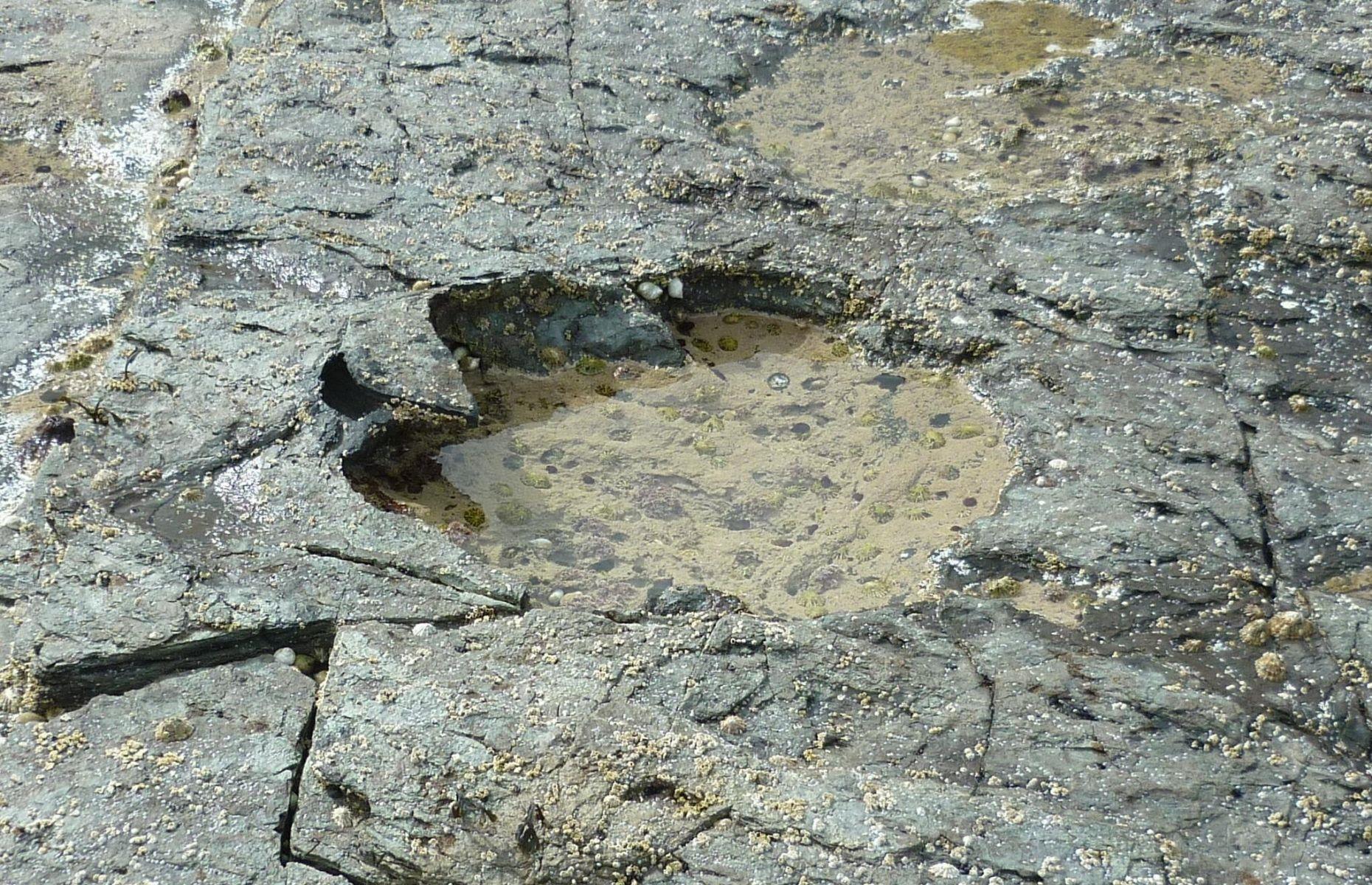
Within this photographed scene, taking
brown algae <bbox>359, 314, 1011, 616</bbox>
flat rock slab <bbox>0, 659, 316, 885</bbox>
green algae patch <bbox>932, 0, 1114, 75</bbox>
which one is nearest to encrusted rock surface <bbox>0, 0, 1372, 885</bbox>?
flat rock slab <bbox>0, 659, 316, 885</bbox>

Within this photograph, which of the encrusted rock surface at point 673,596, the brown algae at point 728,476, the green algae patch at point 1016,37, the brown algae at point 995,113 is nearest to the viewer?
the encrusted rock surface at point 673,596

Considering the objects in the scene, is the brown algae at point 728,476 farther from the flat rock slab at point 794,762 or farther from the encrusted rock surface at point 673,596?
the flat rock slab at point 794,762

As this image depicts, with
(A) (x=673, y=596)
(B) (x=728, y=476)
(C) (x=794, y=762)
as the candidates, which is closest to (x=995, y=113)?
(B) (x=728, y=476)

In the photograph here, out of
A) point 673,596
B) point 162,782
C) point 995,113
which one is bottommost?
point 162,782

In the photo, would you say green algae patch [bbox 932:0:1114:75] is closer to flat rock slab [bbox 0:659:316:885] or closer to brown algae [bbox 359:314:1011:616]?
brown algae [bbox 359:314:1011:616]

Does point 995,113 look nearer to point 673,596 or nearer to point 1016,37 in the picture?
point 1016,37

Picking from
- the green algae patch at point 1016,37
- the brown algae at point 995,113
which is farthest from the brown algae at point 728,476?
the green algae patch at point 1016,37
